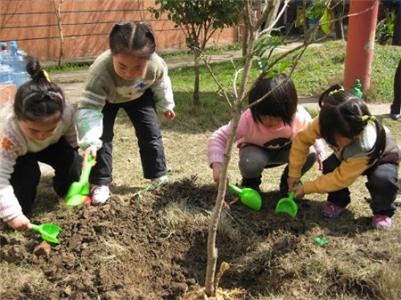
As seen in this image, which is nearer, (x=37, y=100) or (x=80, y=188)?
(x=37, y=100)

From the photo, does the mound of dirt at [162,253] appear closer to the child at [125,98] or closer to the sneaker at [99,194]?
the sneaker at [99,194]

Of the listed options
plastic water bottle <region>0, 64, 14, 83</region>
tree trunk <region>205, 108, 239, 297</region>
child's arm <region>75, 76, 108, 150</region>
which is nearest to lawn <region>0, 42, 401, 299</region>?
tree trunk <region>205, 108, 239, 297</region>

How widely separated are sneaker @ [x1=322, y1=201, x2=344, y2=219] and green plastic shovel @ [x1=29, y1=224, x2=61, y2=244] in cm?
132

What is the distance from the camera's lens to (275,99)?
2.40m

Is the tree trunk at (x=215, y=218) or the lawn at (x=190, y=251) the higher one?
the tree trunk at (x=215, y=218)

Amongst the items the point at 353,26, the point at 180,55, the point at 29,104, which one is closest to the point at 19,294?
the point at 29,104

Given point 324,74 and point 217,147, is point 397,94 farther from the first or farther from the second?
point 217,147

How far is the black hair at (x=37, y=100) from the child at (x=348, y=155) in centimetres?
120

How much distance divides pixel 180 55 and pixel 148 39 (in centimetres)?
710

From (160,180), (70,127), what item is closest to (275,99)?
(160,180)

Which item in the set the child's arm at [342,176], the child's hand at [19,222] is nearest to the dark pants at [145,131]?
the child's hand at [19,222]

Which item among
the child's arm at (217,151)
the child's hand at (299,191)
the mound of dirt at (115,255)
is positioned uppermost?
Result: the child's arm at (217,151)

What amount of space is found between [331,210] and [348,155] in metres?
0.37

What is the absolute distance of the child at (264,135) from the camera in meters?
2.46
